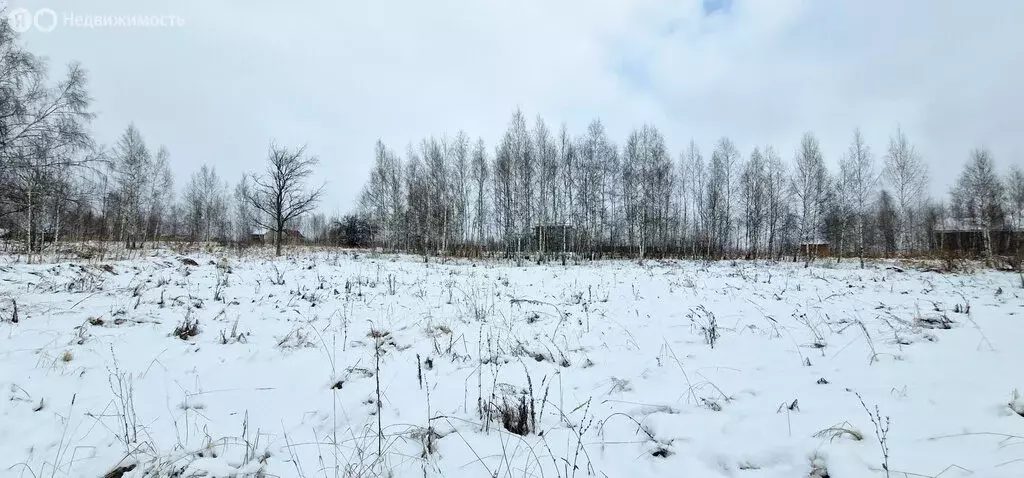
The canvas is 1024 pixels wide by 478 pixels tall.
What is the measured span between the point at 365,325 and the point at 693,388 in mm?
4009

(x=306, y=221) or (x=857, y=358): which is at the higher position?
(x=306, y=221)

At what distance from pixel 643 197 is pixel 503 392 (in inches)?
1032

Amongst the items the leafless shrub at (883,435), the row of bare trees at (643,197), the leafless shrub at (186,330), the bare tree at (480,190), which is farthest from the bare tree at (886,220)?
the leafless shrub at (186,330)

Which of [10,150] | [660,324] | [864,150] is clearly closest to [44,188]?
[10,150]

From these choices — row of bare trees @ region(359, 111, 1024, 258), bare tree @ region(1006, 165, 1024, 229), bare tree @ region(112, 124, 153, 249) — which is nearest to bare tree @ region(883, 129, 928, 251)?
row of bare trees @ region(359, 111, 1024, 258)

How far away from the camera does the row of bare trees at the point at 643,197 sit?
23.5 metres

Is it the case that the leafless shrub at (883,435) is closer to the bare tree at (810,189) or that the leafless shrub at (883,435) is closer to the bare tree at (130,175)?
the bare tree at (810,189)

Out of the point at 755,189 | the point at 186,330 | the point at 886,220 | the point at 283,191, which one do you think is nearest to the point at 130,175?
the point at 283,191

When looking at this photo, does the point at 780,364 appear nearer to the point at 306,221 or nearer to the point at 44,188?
the point at 44,188

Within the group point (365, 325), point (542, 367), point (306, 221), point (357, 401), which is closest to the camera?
point (357, 401)

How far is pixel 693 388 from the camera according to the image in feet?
9.92

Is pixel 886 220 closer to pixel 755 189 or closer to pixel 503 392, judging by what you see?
pixel 755 189

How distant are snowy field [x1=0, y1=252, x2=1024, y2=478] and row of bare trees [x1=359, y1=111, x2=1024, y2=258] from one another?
1763 cm

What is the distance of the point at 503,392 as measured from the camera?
116 inches
